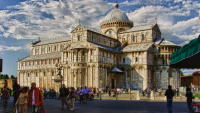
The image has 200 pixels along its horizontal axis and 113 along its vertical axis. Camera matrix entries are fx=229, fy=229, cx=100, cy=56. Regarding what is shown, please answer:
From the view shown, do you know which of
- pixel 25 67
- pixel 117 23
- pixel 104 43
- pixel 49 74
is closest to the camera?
pixel 104 43

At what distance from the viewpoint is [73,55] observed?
5222 cm

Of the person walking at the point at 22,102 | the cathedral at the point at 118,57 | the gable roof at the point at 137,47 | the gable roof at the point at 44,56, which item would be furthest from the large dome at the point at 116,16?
the person walking at the point at 22,102

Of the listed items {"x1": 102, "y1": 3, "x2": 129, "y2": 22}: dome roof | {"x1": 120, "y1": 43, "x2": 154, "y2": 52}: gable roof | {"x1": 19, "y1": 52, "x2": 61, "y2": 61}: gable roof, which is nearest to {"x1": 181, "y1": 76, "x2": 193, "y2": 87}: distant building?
{"x1": 120, "y1": 43, "x2": 154, "y2": 52}: gable roof

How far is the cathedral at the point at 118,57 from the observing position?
2023 inches

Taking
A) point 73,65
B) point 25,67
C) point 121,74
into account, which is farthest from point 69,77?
point 25,67

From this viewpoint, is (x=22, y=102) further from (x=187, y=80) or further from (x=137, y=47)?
(x=187, y=80)

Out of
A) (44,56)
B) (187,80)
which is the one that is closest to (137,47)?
(44,56)

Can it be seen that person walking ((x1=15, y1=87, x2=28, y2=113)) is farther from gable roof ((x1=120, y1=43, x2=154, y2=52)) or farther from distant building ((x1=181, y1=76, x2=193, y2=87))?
distant building ((x1=181, y1=76, x2=193, y2=87))

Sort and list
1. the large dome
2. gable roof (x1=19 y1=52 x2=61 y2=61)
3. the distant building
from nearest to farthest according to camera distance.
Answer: the large dome, gable roof (x1=19 y1=52 x2=61 y2=61), the distant building

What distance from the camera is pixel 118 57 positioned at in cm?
5931

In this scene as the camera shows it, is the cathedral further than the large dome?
No

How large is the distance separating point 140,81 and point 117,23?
65.8ft

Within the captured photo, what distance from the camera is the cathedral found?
51375 millimetres

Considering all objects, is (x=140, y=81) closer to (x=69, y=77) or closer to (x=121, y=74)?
(x=121, y=74)
